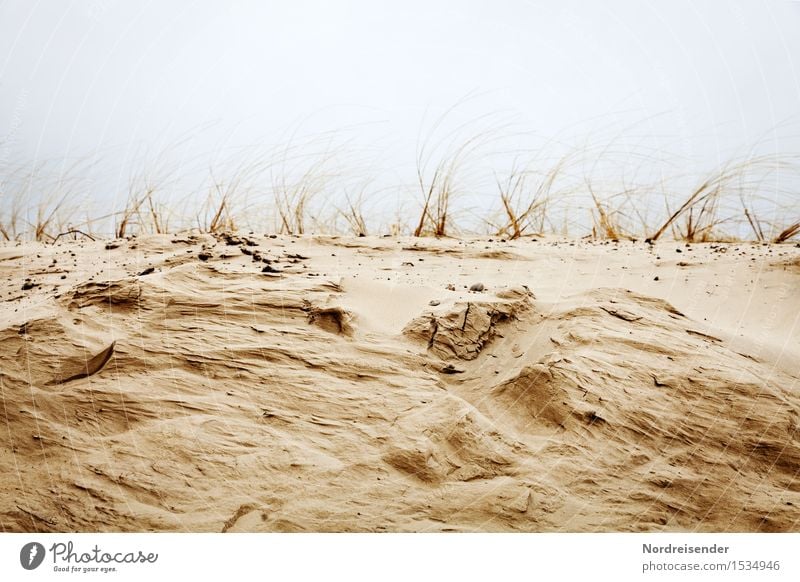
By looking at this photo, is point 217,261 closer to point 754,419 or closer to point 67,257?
point 67,257

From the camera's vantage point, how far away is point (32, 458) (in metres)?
1.91

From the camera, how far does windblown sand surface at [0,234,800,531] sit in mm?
1872

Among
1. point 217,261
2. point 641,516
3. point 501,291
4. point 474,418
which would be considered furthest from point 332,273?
point 641,516

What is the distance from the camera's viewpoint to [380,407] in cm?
217
